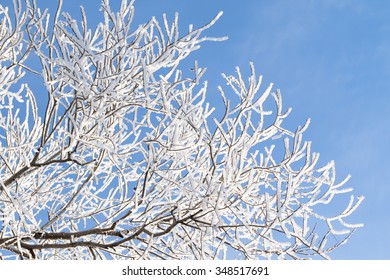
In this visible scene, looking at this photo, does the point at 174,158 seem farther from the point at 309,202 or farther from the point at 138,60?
the point at 309,202

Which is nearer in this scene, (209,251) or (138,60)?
(138,60)

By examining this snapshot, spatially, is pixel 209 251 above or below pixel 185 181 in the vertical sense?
below

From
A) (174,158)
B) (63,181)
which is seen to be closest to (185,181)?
(174,158)

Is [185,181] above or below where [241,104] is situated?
below

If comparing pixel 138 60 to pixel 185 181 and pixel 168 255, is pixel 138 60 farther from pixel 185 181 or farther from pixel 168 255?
pixel 168 255

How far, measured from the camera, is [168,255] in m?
5.12
